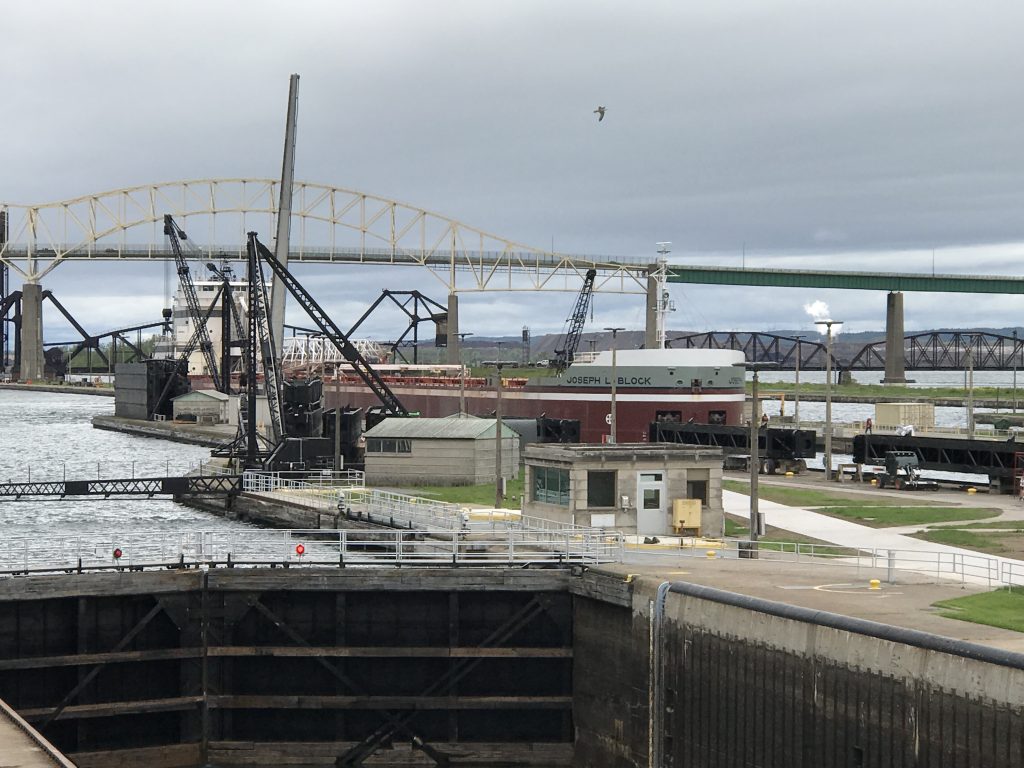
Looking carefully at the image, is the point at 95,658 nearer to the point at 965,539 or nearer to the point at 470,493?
the point at 965,539

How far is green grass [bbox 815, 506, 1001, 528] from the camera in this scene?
5584 centimetres

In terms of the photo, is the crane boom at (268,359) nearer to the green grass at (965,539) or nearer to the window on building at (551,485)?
the window on building at (551,485)

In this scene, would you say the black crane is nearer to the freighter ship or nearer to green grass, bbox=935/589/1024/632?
the freighter ship

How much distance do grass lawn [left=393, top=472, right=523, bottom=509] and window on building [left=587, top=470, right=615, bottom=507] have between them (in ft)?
40.4

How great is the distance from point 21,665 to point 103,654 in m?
2.18

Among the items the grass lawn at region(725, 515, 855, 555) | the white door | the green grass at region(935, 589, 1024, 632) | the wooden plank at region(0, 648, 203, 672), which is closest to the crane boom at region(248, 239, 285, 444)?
the grass lawn at region(725, 515, 855, 555)

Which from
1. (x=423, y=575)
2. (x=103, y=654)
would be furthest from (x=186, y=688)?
(x=423, y=575)

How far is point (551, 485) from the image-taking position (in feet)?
165

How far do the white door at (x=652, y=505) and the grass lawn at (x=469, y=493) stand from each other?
12278 mm

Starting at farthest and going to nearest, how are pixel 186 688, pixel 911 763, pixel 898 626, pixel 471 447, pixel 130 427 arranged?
pixel 130 427 → pixel 471 447 → pixel 186 688 → pixel 898 626 → pixel 911 763

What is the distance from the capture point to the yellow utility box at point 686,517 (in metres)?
50.1

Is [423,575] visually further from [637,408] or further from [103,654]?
[637,408]

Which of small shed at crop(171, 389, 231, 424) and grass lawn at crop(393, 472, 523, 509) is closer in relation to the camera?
grass lawn at crop(393, 472, 523, 509)

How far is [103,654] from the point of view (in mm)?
39656
